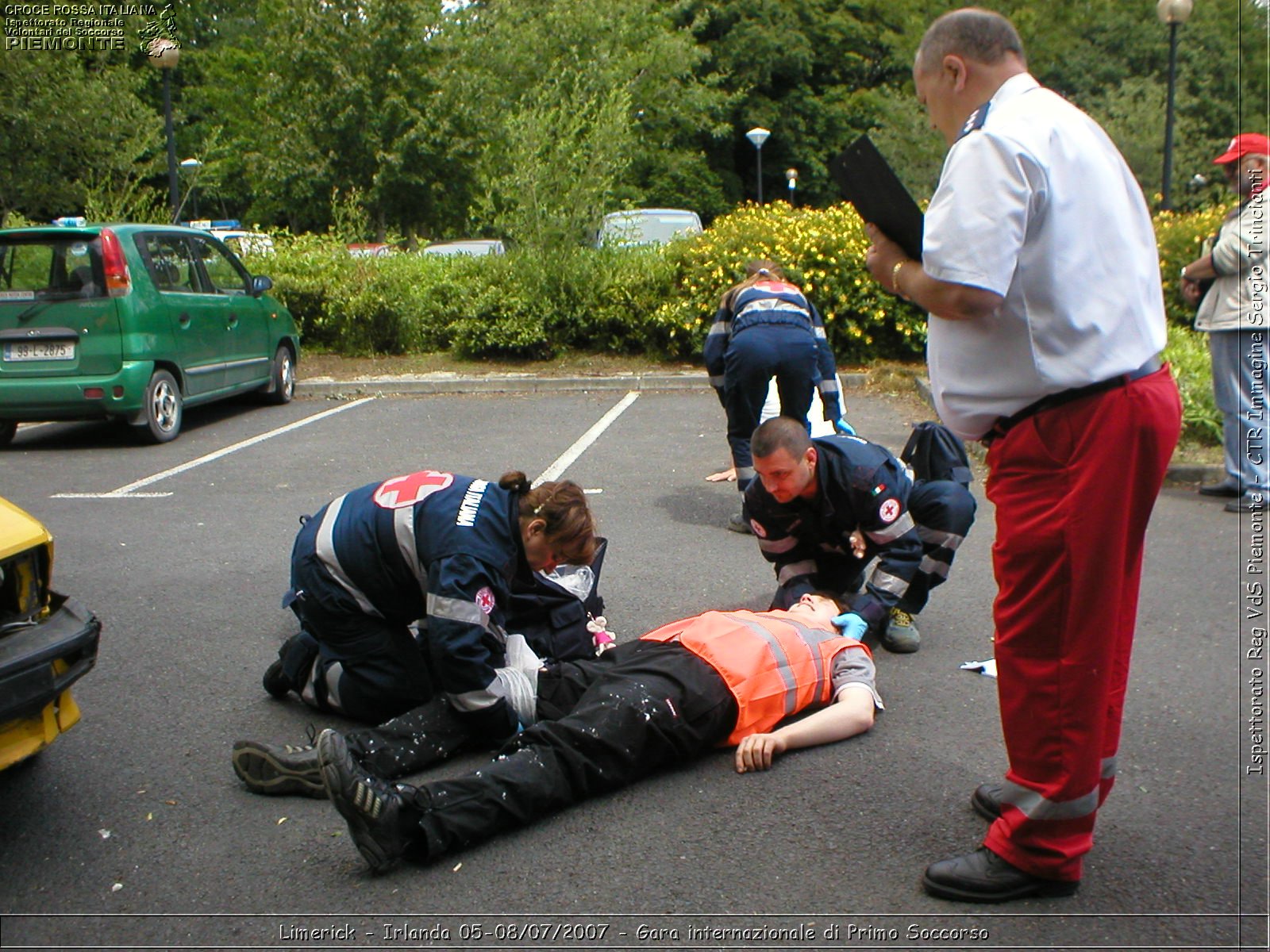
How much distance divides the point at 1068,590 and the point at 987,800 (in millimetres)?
923

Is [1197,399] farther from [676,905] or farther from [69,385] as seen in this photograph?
[69,385]

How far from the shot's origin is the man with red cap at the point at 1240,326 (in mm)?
6531

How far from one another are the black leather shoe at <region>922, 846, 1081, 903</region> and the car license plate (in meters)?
8.38

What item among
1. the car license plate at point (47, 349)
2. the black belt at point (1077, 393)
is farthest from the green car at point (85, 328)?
the black belt at point (1077, 393)

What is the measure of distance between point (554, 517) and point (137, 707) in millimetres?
1815

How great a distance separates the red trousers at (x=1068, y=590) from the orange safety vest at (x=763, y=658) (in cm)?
103

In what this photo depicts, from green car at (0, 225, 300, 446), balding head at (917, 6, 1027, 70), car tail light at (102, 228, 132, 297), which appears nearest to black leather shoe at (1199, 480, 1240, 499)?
balding head at (917, 6, 1027, 70)

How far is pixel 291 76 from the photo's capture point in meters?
25.9

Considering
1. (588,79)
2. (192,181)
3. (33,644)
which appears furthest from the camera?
(588,79)

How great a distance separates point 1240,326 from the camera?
261 inches

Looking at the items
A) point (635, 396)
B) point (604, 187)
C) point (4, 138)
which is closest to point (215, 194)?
point (4, 138)

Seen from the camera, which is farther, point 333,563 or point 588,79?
point 588,79

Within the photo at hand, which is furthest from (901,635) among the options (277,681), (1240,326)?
(1240,326)

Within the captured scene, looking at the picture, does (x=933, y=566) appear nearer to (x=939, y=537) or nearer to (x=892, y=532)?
(x=939, y=537)
